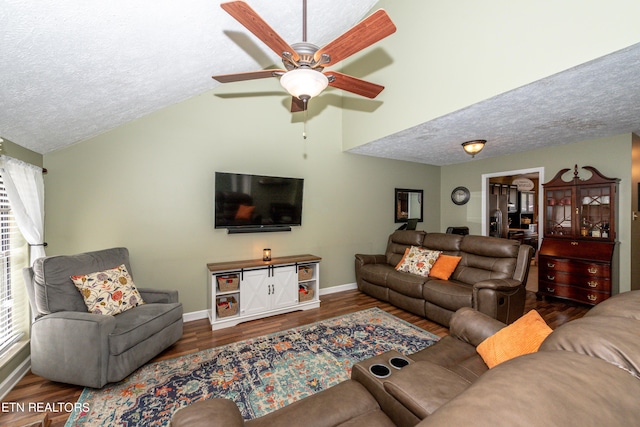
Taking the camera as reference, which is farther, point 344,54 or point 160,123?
point 160,123

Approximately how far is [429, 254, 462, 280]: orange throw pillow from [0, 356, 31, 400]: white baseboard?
4379 mm

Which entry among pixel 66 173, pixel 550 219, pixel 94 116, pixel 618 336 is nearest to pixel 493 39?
pixel 618 336

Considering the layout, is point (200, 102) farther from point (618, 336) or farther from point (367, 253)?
point (618, 336)

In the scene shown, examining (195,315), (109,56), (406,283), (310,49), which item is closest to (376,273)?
(406,283)

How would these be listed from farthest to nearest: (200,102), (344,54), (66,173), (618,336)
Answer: (200,102)
(66,173)
(344,54)
(618,336)

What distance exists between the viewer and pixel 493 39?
2.31 metres

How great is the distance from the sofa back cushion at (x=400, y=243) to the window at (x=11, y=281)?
14.8 ft

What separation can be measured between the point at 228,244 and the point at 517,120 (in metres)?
3.94

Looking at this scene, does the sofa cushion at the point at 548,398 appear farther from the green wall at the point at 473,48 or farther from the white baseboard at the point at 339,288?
the white baseboard at the point at 339,288

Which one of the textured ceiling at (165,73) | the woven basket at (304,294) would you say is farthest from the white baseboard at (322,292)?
the textured ceiling at (165,73)

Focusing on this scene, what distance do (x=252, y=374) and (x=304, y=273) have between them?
5.42 ft

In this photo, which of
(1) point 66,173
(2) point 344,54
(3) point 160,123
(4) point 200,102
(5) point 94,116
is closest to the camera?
(2) point 344,54

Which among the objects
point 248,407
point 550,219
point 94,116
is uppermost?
point 94,116

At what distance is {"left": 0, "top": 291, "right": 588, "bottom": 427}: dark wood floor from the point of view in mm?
1946
